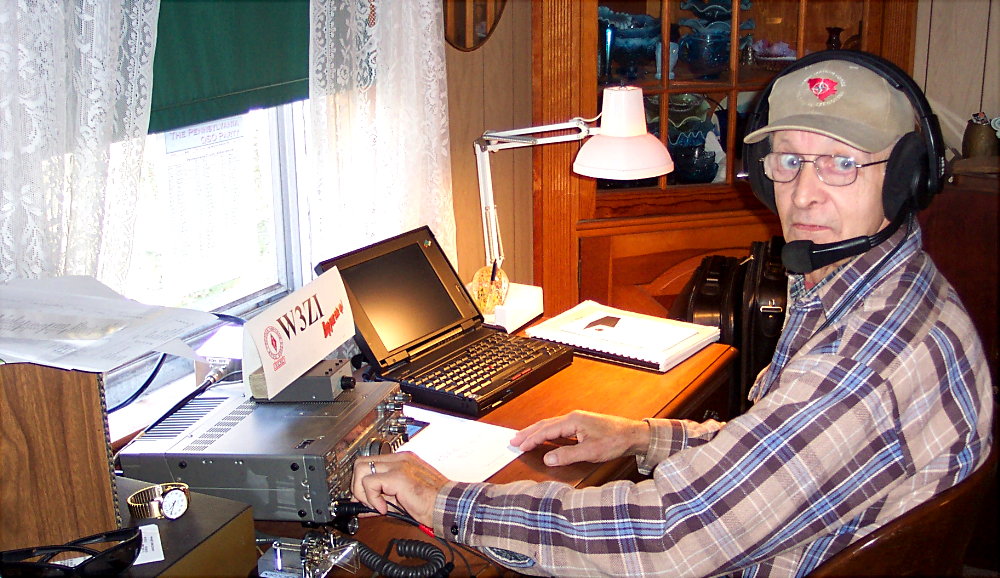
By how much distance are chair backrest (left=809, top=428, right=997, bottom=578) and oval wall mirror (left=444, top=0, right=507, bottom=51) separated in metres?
1.57

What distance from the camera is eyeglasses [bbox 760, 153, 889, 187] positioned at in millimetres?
1297

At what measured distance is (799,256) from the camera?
133cm

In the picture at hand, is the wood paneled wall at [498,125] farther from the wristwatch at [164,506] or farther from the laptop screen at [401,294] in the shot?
the wristwatch at [164,506]

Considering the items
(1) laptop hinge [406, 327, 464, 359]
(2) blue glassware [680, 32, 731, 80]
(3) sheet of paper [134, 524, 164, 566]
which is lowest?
(1) laptop hinge [406, 327, 464, 359]

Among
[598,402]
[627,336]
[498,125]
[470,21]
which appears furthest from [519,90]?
[598,402]

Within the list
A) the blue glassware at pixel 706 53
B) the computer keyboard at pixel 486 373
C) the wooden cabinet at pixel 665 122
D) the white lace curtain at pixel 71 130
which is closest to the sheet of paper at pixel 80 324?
the white lace curtain at pixel 71 130

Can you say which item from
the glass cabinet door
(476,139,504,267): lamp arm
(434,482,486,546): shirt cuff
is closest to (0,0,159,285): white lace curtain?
(434,482,486,546): shirt cuff

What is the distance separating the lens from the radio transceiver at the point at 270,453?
1.20 m

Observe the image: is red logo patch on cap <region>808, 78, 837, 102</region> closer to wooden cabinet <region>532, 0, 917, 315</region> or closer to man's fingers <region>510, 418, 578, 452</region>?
man's fingers <region>510, 418, 578, 452</region>

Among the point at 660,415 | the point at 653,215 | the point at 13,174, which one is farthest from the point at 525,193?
the point at 13,174

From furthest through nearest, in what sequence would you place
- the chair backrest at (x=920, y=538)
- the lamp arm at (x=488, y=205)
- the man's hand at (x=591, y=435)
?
the lamp arm at (x=488, y=205) → the man's hand at (x=591, y=435) → the chair backrest at (x=920, y=538)

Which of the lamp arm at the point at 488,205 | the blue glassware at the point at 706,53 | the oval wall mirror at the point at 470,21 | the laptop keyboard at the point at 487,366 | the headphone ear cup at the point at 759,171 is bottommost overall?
the laptop keyboard at the point at 487,366

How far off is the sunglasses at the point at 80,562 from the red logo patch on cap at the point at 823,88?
1.01 meters

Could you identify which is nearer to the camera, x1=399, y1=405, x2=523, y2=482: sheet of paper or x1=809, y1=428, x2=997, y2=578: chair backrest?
x1=809, y1=428, x2=997, y2=578: chair backrest
